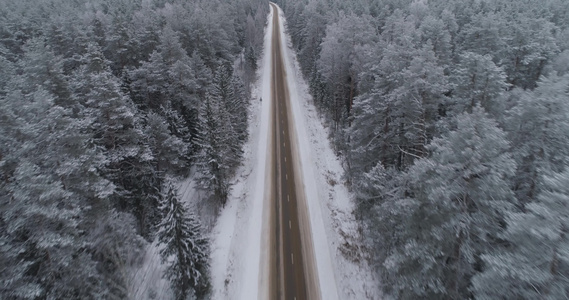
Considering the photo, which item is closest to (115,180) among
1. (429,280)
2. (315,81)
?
(429,280)

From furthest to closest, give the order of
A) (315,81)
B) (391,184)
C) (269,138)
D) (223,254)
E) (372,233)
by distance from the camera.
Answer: (315,81)
(269,138)
(223,254)
(372,233)
(391,184)

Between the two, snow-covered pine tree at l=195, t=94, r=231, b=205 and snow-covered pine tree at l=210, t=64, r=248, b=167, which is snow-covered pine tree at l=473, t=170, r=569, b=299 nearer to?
snow-covered pine tree at l=195, t=94, r=231, b=205

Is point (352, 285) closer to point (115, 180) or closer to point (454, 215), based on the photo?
point (454, 215)

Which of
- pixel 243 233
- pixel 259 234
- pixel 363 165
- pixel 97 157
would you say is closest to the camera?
pixel 97 157

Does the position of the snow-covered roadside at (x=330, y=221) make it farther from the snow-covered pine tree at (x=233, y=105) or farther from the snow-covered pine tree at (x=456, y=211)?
the snow-covered pine tree at (x=233, y=105)

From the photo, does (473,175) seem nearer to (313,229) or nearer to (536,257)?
(536,257)

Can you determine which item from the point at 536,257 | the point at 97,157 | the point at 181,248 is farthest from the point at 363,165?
the point at 97,157
